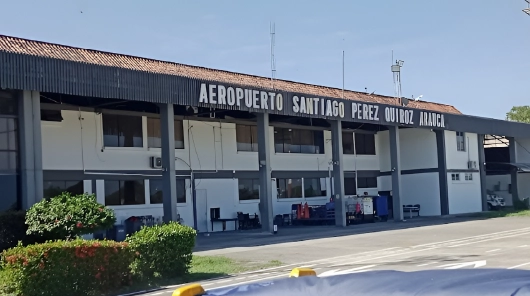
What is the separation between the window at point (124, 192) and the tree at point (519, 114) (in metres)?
79.5

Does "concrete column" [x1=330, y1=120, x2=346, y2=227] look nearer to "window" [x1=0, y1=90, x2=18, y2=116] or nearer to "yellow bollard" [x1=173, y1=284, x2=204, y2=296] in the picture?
"window" [x1=0, y1=90, x2=18, y2=116]

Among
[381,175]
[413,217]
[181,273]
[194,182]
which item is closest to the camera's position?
[181,273]

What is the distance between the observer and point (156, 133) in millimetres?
32875

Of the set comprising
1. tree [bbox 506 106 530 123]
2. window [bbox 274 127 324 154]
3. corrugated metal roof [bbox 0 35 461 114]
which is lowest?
window [bbox 274 127 324 154]

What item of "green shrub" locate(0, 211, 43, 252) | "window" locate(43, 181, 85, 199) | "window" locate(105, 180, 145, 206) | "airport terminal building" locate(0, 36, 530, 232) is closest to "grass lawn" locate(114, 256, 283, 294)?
"green shrub" locate(0, 211, 43, 252)

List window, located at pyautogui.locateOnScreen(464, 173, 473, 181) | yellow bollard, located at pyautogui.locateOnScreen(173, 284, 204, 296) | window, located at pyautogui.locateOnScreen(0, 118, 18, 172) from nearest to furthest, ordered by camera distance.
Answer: yellow bollard, located at pyautogui.locateOnScreen(173, 284, 204, 296) → window, located at pyautogui.locateOnScreen(0, 118, 18, 172) → window, located at pyautogui.locateOnScreen(464, 173, 473, 181)

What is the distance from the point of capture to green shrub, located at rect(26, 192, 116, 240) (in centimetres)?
1817

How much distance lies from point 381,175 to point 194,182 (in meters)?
17.3

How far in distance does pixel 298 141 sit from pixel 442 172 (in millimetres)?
9980

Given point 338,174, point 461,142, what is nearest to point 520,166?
point 461,142

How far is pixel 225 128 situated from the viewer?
36219 millimetres

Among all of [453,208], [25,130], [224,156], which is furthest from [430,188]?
[25,130]

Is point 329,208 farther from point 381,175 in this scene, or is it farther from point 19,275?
point 19,275

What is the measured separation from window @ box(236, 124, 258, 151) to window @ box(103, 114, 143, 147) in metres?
6.76
